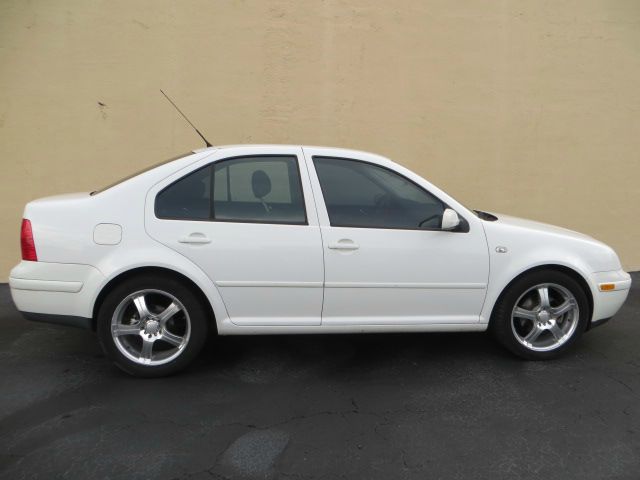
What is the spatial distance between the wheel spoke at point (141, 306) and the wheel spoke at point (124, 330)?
0.10 m

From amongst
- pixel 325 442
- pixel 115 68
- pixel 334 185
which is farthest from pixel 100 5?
pixel 325 442

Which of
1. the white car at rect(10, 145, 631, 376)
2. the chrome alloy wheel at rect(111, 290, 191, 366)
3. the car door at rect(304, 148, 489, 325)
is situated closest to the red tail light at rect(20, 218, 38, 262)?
the white car at rect(10, 145, 631, 376)

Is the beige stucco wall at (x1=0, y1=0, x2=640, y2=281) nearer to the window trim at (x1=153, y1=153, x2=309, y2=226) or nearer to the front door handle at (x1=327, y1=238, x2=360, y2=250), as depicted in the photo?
the window trim at (x1=153, y1=153, x2=309, y2=226)

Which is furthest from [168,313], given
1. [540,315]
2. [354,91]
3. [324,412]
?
[354,91]

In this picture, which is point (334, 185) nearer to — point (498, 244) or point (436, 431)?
point (498, 244)

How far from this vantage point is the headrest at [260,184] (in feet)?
11.5

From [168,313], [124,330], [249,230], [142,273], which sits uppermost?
[249,230]

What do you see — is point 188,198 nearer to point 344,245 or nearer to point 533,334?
point 344,245

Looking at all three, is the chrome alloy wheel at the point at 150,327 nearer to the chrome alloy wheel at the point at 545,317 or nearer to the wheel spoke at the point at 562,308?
Answer: the chrome alloy wheel at the point at 545,317

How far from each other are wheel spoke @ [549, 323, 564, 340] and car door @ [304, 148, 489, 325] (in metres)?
0.63

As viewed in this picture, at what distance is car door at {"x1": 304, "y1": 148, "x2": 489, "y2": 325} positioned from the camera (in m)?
3.46

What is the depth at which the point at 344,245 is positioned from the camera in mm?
3432

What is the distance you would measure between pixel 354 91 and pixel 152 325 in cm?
387

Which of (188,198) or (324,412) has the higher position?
(188,198)
